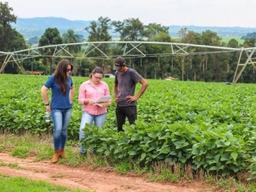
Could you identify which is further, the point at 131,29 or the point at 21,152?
the point at 131,29

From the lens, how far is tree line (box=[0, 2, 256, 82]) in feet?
240

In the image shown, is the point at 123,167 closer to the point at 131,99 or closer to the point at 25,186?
the point at 131,99

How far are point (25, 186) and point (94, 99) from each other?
116 inches

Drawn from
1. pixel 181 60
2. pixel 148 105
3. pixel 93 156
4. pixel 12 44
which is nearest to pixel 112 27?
pixel 12 44

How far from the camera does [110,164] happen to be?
10.0 meters

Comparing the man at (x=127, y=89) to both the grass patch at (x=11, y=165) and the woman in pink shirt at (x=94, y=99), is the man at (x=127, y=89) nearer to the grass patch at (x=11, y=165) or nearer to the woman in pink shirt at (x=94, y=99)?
the woman in pink shirt at (x=94, y=99)

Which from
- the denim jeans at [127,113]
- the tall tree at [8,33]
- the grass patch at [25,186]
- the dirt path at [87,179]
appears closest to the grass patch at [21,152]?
the dirt path at [87,179]

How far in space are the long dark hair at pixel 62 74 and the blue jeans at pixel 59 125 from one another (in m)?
0.38

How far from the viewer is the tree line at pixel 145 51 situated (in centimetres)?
7325

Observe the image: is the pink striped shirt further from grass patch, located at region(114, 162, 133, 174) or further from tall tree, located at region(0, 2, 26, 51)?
tall tree, located at region(0, 2, 26, 51)

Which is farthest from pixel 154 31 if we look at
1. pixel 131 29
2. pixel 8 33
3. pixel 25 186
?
pixel 25 186

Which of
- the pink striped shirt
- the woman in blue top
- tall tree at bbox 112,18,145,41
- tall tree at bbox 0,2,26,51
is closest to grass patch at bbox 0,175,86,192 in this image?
the woman in blue top

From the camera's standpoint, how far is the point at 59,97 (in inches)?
416

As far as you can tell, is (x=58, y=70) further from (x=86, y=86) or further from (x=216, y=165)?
(x=216, y=165)
